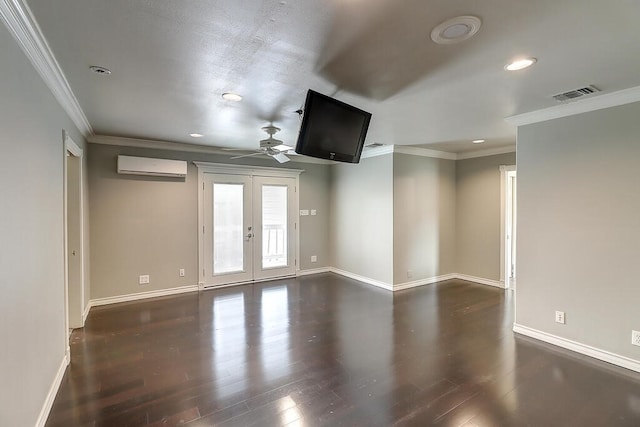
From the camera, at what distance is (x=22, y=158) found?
1.86 m

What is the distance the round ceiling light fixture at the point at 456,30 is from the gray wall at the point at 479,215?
14.1ft

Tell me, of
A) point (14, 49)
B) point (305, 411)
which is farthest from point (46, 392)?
point (14, 49)

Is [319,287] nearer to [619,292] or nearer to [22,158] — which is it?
[619,292]

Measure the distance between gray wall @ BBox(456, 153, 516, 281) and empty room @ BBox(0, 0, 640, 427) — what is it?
146mm

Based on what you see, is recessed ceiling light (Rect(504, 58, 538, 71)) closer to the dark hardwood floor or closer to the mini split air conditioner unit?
the dark hardwood floor

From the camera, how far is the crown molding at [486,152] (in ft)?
17.8

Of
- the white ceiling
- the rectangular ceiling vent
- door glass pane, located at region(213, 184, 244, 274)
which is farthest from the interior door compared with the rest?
the rectangular ceiling vent

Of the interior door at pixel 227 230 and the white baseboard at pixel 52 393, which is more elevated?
the interior door at pixel 227 230

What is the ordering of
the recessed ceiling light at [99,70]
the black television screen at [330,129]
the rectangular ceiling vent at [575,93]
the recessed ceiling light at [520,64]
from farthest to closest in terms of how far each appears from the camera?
the rectangular ceiling vent at [575,93], the black television screen at [330,129], the recessed ceiling light at [99,70], the recessed ceiling light at [520,64]

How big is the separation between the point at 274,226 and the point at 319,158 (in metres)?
3.15

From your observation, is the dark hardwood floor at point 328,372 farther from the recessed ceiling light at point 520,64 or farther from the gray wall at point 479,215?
the recessed ceiling light at point 520,64

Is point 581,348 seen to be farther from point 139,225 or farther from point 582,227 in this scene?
point 139,225

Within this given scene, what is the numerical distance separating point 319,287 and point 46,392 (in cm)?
397

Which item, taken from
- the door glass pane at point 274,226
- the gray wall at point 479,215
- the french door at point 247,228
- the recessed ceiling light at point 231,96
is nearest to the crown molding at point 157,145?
the french door at point 247,228
